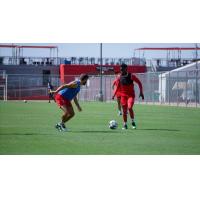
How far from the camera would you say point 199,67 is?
37.7 metres

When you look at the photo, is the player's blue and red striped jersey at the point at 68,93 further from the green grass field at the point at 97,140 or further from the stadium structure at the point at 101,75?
the stadium structure at the point at 101,75

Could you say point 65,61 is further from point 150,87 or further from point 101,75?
point 150,87

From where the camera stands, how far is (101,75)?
34156 millimetres

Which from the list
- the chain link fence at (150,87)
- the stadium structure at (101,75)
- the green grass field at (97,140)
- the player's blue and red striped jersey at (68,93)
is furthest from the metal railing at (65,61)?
the player's blue and red striped jersey at (68,93)

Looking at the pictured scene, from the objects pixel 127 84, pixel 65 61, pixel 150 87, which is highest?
pixel 65 61

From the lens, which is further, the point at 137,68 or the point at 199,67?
the point at 199,67

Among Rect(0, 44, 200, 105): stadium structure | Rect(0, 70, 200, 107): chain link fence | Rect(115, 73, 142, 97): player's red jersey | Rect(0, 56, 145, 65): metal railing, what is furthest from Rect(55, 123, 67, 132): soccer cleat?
Rect(0, 70, 200, 107): chain link fence

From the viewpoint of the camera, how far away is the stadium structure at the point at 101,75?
1123 inches

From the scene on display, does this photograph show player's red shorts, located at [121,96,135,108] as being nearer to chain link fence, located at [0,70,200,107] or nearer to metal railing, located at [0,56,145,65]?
metal railing, located at [0,56,145,65]

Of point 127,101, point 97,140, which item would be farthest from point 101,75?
point 97,140

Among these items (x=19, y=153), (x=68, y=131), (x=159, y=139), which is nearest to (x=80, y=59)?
(x=68, y=131)

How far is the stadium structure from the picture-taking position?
2852cm
